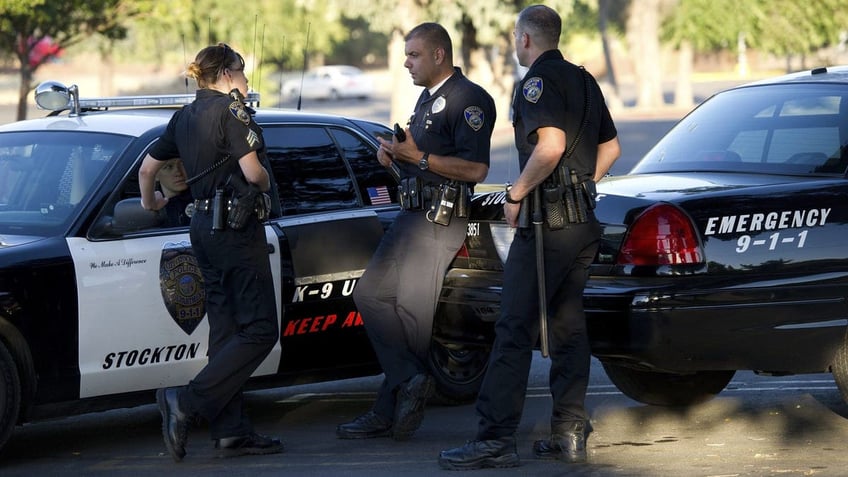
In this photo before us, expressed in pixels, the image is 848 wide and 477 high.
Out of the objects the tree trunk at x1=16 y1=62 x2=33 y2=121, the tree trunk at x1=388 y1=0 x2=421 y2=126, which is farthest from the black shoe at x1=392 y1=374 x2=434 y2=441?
the tree trunk at x1=388 y1=0 x2=421 y2=126

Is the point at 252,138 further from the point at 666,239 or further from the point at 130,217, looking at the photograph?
the point at 666,239

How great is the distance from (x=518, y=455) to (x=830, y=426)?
1.60m

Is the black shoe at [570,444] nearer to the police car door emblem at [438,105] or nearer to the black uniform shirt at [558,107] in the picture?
the black uniform shirt at [558,107]

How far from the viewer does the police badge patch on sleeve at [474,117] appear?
6.06 metres

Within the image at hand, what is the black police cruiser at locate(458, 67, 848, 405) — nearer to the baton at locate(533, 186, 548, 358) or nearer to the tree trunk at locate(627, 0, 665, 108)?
the baton at locate(533, 186, 548, 358)

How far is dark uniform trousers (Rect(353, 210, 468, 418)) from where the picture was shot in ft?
20.1

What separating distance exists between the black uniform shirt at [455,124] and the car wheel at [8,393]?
1.91 m

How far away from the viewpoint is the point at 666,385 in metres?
6.93

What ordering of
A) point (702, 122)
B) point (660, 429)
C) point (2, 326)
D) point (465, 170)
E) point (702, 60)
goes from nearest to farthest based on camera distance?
point (2, 326) < point (465, 170) < point (660, 429) < point (702, 122) < point (702, 60)

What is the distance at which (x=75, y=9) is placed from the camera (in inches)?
749

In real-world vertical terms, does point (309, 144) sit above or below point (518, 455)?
above

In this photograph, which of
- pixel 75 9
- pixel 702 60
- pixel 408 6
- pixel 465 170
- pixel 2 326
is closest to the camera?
pixel 2 326

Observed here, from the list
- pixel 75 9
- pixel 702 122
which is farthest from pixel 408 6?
pixel 702 122

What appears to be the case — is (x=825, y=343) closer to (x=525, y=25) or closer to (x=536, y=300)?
(x=536, y=300)
